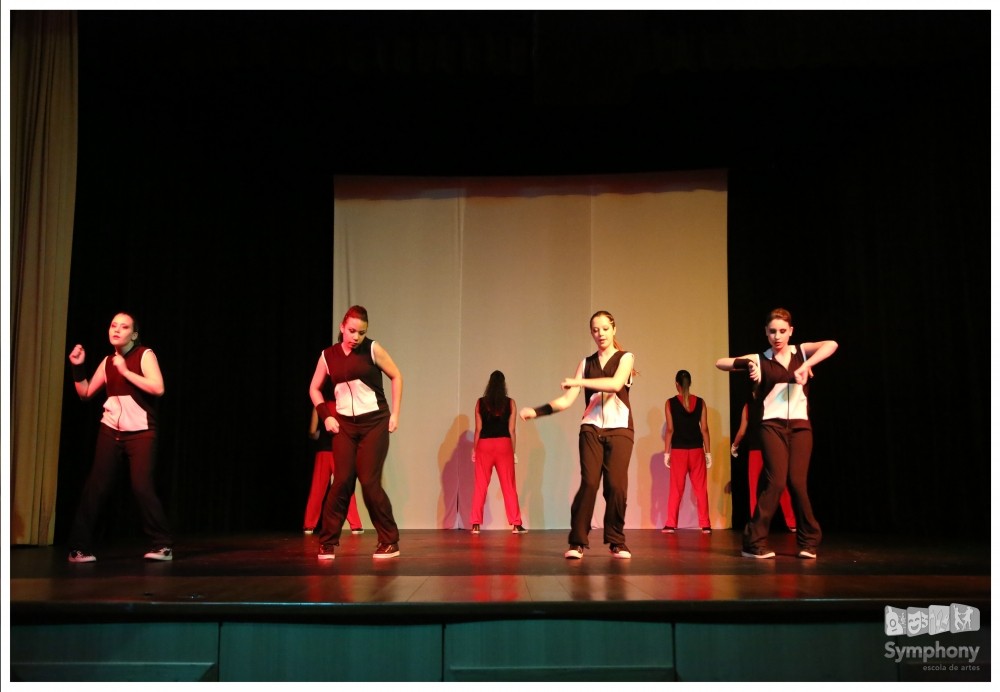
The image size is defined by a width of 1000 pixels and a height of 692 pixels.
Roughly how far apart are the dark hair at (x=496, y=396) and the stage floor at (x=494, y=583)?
5.60 feet

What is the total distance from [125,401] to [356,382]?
4.87 ft

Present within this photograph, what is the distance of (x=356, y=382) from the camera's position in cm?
Answer: 554

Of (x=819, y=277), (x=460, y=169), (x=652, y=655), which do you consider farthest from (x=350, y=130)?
(x=652, y=655)

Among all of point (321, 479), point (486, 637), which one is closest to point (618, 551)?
point (486, 637)

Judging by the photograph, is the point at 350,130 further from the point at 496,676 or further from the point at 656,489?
the point at 496,676

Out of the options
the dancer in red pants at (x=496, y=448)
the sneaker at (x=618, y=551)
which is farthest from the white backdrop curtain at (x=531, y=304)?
the sneaker at (x=618, y=551)

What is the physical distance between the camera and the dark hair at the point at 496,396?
820 cm

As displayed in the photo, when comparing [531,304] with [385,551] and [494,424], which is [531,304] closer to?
[494,424]

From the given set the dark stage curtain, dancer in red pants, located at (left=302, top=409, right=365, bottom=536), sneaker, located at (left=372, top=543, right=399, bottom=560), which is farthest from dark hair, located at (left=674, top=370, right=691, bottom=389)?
sneaker, located at (left=372, top=543, right=399, bottom=560)

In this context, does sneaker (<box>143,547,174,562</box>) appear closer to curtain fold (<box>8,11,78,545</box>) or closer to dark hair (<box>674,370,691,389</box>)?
curtain fold (<box>8,11,78,545</box>)

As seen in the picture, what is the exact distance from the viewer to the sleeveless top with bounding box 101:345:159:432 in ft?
18.0

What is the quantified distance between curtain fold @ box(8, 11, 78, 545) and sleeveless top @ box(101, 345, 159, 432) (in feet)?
5.27

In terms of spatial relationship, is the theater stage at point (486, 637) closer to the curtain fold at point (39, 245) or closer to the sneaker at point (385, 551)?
the sneaker at point (385, 551)

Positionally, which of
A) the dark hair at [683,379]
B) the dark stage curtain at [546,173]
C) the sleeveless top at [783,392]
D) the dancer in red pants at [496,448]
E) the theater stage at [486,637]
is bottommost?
the theater stage at [486,637]
